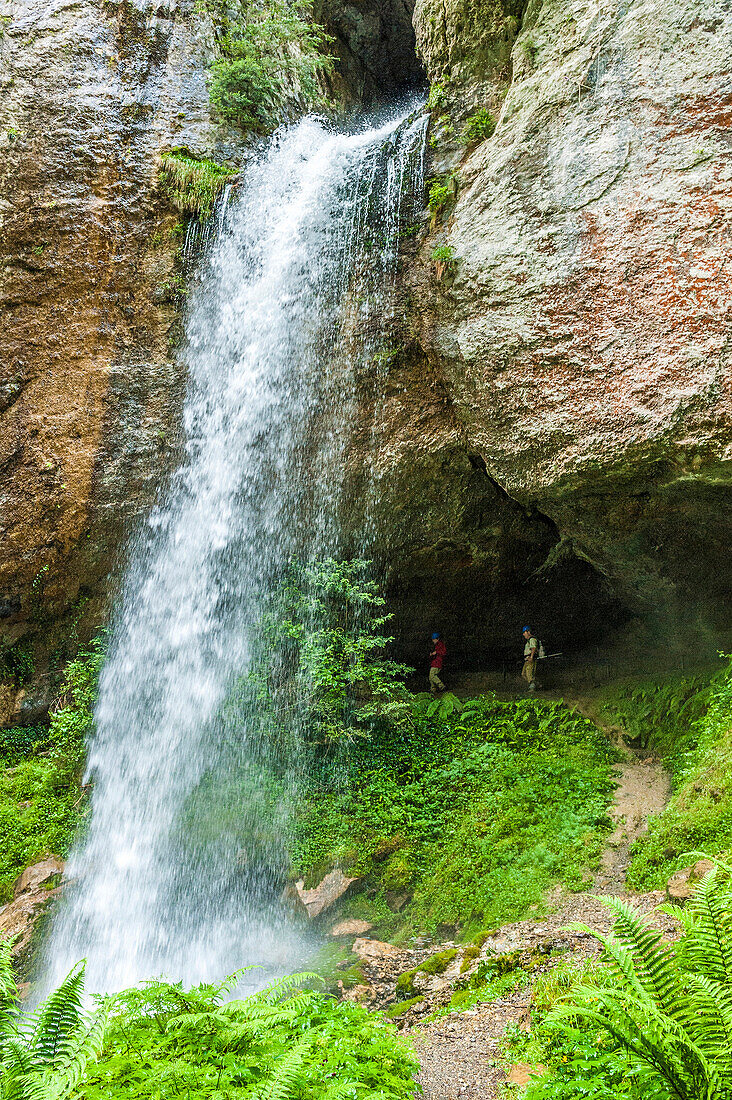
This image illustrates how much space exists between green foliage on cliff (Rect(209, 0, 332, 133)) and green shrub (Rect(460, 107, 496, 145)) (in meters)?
4.57

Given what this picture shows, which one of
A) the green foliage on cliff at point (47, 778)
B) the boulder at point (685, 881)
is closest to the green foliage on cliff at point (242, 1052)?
the boulder at point (685, 881)

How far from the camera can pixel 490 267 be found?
281 inches

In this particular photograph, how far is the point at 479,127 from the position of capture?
817cm

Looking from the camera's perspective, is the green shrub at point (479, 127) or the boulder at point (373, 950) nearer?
the boulder at point (373, 950)

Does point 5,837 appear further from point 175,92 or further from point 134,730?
point 175,92

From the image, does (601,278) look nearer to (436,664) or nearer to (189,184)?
(436,664)

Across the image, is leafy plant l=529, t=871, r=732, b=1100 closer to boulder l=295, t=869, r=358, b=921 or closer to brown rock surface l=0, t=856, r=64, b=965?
boulder l=295, t=869, r=358, b=921

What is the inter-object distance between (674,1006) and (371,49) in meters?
19.4

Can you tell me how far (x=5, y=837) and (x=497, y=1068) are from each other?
694cm

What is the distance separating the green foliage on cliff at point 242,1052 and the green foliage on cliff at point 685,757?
9.46 feet

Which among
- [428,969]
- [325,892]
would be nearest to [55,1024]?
[428,969]

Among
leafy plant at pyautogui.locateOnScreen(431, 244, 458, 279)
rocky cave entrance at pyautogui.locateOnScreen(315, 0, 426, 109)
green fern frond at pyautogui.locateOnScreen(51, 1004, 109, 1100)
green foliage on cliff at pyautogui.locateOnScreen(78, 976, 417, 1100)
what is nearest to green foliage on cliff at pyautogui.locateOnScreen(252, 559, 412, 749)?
leafy plant at pyautogui.locateOnScreen(431, 244, 458, 279)

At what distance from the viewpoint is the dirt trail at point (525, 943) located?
3346mm

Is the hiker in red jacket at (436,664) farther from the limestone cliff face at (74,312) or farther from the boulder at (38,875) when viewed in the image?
the boulder at (38,875)
